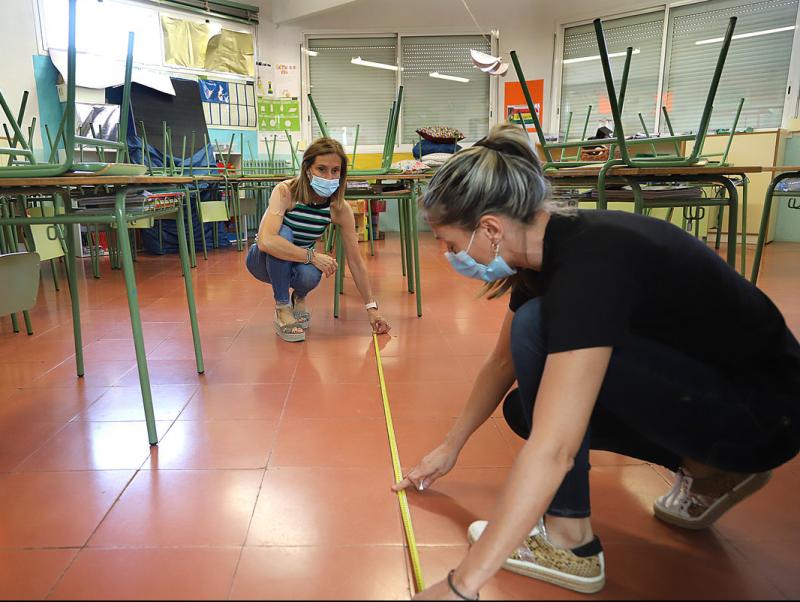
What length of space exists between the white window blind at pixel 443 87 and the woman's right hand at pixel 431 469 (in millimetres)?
5966

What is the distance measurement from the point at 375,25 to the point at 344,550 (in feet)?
21.5

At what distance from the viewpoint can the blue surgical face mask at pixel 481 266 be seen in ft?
2.99

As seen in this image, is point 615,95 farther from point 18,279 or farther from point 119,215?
point 18,279

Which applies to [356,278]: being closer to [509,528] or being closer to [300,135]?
[509,528]

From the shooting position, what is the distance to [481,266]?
36.9 inches

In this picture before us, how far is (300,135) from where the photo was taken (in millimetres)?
6559

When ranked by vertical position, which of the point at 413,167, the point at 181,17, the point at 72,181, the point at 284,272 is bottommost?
the point at 284,272

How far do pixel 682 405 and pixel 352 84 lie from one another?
21.3ft

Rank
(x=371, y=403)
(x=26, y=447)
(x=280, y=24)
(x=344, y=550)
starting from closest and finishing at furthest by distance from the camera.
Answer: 1. (x=344, y=550)
2. (x=26, y=447)
3. (x=371, y=403)
4. (x=280, y=24)

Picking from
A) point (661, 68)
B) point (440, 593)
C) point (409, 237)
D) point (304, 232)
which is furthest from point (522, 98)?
point (440, 593)

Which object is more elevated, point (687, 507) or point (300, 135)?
point (300, 135)

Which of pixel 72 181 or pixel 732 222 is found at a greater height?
pixel 72 181

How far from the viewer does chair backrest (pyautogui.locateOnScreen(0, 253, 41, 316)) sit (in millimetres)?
1732

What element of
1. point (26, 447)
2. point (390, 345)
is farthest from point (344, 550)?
point (390, 345)
